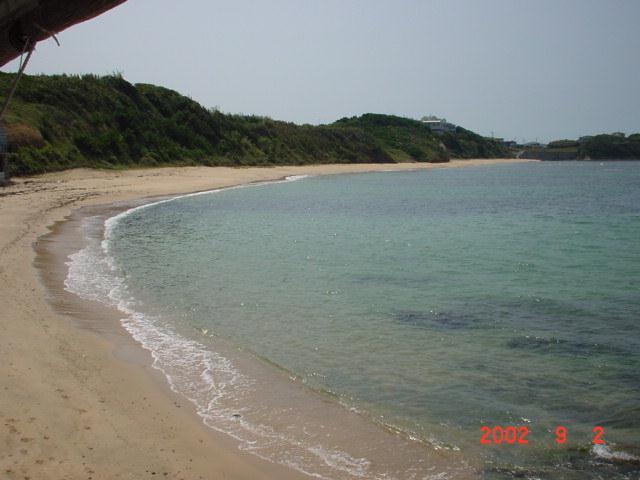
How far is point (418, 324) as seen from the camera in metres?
8.94

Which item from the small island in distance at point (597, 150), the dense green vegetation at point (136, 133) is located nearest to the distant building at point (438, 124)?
the small island in distance at point (597, 150)

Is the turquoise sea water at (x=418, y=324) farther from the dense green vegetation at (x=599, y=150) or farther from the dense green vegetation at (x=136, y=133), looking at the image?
the dense green vegetation at (x=599, y=150)

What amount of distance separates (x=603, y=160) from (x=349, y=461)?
172 m

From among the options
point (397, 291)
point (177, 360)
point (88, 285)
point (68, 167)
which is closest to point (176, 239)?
point (88, 285)

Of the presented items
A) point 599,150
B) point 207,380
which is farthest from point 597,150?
point 207,380

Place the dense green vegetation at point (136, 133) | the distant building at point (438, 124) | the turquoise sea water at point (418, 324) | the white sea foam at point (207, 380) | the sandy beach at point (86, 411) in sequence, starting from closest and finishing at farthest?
the sandy beach at point (86, 411) < the white sea foam at point (207, 380) < the turquoise sea water at point (418, 324) < the dense green vegetation at point (136, 133) < the distant building at point (438, 124)

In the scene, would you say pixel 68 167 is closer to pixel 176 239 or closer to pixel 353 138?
pixel 176 239

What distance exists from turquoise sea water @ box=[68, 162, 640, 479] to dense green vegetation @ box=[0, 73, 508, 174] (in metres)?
17.8

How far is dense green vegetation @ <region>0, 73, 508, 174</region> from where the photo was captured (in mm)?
35312

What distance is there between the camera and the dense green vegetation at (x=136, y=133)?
35.3 meters
